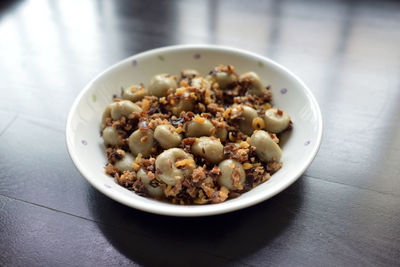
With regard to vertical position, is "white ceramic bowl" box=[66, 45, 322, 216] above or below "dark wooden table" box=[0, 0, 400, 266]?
above

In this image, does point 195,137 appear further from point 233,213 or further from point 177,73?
point 177,73

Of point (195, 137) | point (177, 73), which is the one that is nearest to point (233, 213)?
point (195, 137)

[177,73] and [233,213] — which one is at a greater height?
[177,73]

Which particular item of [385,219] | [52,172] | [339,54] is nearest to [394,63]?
[339,54]

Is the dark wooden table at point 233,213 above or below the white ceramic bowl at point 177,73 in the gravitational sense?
below
